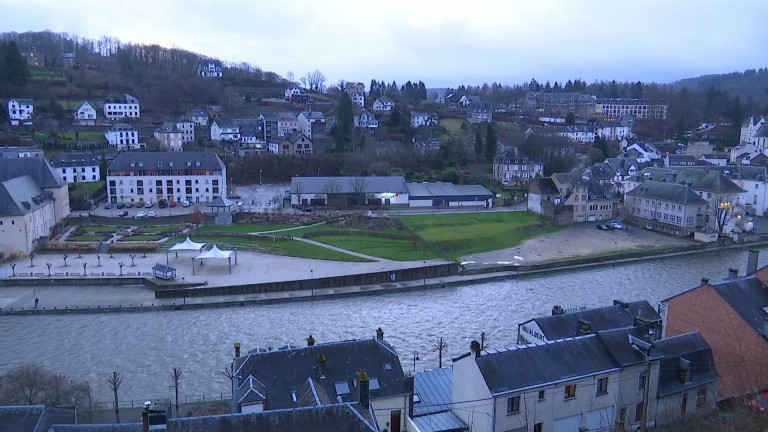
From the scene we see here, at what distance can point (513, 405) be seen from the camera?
8.93 m

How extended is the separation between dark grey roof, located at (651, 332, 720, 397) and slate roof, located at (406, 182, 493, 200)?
25.1 metres

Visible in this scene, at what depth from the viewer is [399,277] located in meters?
21.8

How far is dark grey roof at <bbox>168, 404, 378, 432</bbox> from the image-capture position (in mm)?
7227

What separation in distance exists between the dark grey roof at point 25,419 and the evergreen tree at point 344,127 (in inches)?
1553

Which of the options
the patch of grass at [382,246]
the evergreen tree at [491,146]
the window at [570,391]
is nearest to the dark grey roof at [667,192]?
the patch of grass at [382,246]

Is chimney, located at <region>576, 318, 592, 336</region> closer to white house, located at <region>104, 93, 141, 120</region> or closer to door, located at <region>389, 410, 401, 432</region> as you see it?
door, located at <region>389, 410, 401, 432</region>

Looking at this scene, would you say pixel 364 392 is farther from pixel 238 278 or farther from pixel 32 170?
pixel 32 170

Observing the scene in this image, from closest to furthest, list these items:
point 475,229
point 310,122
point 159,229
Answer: point 159,229 → point 475,229 → point 310,122

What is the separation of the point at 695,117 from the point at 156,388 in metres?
67.9

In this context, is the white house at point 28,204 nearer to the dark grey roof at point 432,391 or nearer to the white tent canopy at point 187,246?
the white tent canopy at point 187,246

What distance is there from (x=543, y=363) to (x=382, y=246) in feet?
55.3

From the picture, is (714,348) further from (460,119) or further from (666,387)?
(460,119)

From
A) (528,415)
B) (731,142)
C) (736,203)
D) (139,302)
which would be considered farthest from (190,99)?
(528,415)

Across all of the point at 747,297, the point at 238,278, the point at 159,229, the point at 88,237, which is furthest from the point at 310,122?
the point at 747,297
